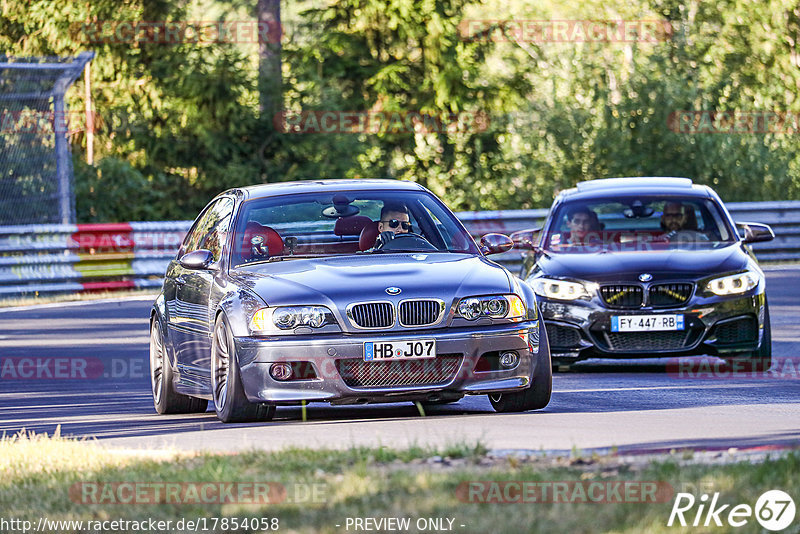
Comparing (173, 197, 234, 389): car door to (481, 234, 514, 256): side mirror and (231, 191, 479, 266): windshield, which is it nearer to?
(231, 191, 479, 266): windshield

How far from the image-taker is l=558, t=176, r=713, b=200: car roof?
579 inches

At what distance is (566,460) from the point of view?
7.26 meters

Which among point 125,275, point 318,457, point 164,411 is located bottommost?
point 125,275

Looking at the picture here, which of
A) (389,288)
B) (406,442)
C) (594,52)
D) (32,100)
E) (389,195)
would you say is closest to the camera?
(406,442)

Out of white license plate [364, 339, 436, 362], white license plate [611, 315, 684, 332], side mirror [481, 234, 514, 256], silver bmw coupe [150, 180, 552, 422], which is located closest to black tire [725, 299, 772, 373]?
white license plate [611, 315, 684, 332]

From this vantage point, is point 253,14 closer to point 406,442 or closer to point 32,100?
point 32,100

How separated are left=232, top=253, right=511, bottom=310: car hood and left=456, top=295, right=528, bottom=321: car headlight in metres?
0.05

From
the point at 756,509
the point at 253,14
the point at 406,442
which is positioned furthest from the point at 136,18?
the point at 756,509

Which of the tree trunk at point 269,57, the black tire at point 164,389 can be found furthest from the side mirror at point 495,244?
the tree trunk at point 269,57

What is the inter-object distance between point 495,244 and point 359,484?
476 cm

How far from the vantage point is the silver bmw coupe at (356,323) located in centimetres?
948

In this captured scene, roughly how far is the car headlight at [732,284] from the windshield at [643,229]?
2.46ft

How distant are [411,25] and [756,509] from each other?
30.9 metres

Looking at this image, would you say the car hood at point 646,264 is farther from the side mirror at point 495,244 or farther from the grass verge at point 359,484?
the grass verge at point 359,484
